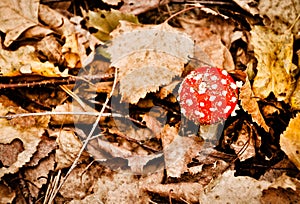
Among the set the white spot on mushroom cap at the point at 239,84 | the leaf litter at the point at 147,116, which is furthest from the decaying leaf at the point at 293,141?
the white spot on mushroom cap at the point at 239,84

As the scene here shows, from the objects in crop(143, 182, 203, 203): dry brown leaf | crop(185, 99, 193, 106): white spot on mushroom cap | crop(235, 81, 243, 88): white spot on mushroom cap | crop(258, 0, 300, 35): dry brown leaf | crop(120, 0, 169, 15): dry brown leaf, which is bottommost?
crop(143, 182, 203, 203): dry brown leaf

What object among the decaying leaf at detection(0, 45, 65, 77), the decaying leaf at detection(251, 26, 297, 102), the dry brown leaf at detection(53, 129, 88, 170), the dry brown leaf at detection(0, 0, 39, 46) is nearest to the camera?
the decaying leaf at detection(251, 26, 297, 102)

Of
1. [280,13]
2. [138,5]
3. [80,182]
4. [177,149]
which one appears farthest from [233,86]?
[80,182]

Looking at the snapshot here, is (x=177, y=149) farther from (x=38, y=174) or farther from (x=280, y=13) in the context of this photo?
(x=280, y=13)

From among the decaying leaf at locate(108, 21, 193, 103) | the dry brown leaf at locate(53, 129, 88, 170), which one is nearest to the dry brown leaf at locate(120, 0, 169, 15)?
the decaying leaf at locate(108, 21, 193, 103)

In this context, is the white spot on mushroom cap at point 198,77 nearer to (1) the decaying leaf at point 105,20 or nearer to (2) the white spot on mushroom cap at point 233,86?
(2) the white spot on mushroom cap at point 233,86

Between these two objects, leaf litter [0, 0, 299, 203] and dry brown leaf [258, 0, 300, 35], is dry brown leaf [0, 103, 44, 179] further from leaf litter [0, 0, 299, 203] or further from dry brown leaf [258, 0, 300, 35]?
dry brown leaf [258, 0, 300, 35]
